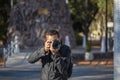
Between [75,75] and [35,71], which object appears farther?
[35,71]

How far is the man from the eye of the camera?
19.6 ft

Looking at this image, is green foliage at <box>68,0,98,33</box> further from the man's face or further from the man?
the man's face

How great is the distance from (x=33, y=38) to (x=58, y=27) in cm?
189

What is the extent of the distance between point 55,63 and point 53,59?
59mm

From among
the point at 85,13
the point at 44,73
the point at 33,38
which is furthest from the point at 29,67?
the point at 85,13

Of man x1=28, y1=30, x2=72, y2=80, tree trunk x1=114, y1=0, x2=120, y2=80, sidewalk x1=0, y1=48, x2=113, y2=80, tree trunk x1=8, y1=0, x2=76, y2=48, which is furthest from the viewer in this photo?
tree trunk x1=8, y1=0, x2=76, y2=48

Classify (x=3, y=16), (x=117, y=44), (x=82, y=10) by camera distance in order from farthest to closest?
(x=82, y=10) < (x=3, y=16) < (x=117, y=44)

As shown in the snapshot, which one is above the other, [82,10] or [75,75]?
[75,75]

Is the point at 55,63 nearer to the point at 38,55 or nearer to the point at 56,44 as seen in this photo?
the point at 38,55

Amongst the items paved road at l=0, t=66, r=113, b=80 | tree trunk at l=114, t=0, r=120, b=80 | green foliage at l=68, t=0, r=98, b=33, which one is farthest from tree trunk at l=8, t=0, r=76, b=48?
tree trunk at l=114, t=0, r=120, b=80

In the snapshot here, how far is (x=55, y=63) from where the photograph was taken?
6.04 meters

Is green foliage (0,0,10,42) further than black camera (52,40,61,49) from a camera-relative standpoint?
Yes

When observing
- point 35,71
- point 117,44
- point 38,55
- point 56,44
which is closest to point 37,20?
point 35,71

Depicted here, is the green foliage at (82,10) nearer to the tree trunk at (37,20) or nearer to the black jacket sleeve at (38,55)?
the tree trunk at (37,20)
